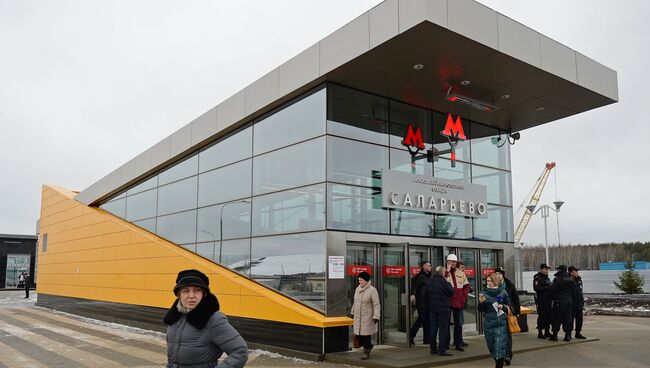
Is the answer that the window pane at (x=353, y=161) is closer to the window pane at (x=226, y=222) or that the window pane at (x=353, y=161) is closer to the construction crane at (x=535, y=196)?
the window pane at (x=226, y=222)

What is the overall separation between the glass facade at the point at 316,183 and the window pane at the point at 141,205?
3092 mm

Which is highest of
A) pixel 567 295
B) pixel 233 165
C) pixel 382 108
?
pixel 382 108

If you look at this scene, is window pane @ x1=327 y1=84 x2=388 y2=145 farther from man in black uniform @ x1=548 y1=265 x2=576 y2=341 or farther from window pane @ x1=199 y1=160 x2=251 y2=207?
man in black uniform @ x1=548 y1=265 x2=576 y2=341

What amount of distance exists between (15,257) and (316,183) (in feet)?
144

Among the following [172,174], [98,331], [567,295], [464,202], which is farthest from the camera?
[172,174]

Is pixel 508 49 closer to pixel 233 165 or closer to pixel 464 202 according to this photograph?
pixel 464 202

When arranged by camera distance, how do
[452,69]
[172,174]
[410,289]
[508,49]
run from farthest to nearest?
1. [172,174]
2. [410,289]
3. [452,69]
4. [508,49]

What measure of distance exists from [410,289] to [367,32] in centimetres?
521

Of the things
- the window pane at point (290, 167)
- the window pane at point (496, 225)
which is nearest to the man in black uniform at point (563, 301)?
the window pane at point (496, 225)

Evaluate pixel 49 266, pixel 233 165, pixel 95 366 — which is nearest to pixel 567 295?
pixel 233 165

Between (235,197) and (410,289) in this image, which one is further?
(235,197)

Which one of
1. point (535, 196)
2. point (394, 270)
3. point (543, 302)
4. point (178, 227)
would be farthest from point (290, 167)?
point (535, 196)

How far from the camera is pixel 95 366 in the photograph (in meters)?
9.79

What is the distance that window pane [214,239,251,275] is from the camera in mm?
12805
